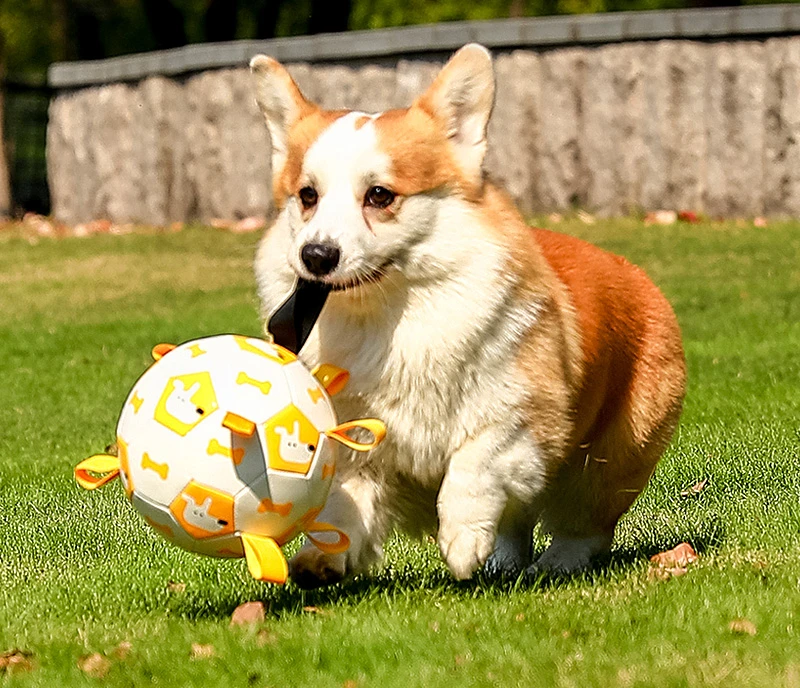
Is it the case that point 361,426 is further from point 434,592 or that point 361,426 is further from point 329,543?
point 434,592

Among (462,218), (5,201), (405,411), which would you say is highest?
(462,218)

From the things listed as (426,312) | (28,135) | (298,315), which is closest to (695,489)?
(426,312)

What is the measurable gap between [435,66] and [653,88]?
2329mm

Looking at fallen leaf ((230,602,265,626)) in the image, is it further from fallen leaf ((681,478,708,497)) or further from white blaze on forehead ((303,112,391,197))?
fallen leaf ((681,478,708,497))

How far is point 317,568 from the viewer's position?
4.66m

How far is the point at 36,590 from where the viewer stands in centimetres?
512

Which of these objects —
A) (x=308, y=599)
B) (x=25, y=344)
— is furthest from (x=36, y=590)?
(x=25, y=344)

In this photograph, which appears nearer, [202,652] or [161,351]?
[202,652]

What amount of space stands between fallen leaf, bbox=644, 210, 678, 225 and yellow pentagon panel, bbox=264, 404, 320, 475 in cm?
1101

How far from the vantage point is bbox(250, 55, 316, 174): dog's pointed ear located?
4.97 metres

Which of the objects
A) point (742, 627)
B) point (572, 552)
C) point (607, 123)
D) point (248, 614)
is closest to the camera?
point (742, 627)

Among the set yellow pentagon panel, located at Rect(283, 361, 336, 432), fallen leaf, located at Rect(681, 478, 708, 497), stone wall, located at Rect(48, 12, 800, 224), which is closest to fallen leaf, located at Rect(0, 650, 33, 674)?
yellow pentagon panel, located at Rect(283, 361, 336, 432)

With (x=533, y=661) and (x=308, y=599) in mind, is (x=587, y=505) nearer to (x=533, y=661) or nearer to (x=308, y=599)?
(x=308, y=599)

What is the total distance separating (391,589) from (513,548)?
3.02ft
